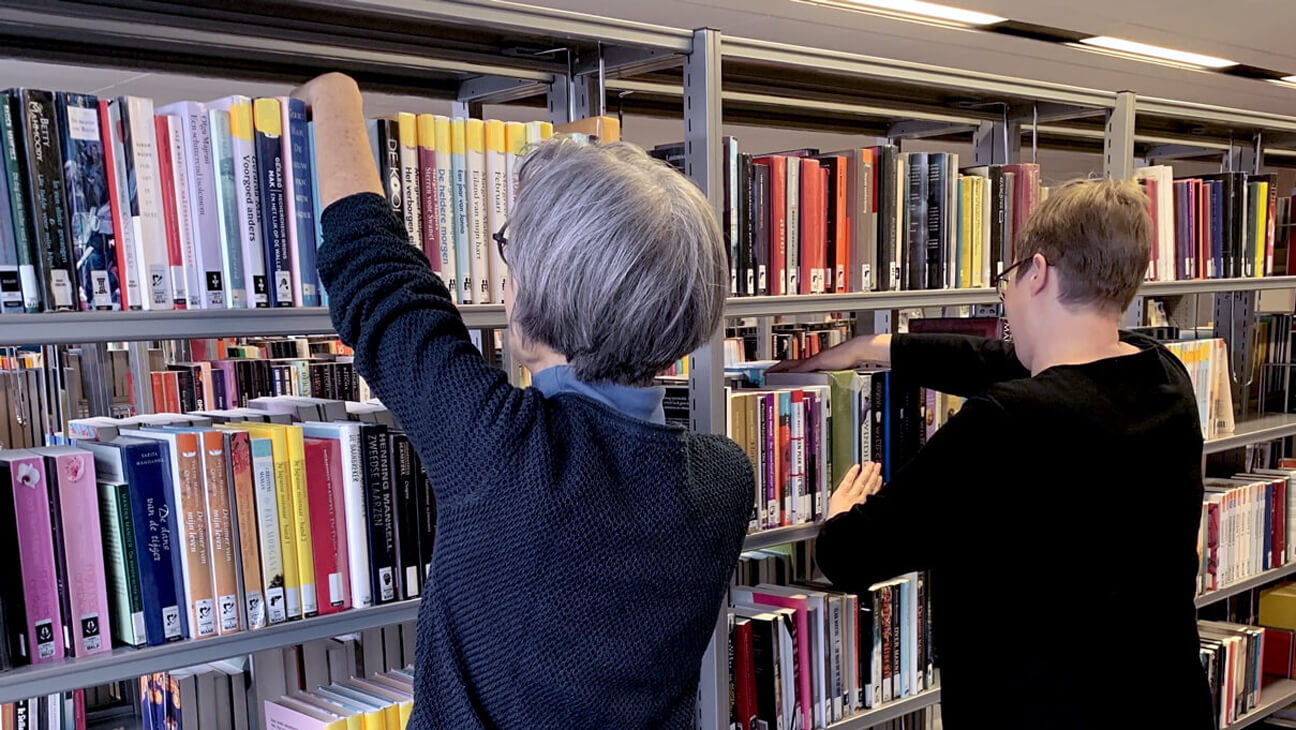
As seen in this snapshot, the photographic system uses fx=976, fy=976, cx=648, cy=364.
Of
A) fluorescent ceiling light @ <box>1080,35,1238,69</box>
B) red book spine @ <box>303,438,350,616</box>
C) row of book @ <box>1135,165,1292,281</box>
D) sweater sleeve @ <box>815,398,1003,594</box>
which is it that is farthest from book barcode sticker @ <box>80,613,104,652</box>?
fluorescent ceiling light @ <box>1080,35,1238,69</box>

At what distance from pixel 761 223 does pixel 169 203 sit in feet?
3.22

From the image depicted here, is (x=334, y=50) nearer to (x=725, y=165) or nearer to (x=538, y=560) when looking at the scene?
(x=725, y=165)

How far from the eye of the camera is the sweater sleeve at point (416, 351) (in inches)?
36.2

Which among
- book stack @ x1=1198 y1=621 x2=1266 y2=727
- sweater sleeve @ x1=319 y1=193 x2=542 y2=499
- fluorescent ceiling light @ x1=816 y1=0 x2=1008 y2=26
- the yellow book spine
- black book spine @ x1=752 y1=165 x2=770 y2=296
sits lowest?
book stack @ x1=1198 y1=621 x2=1266 y2=727

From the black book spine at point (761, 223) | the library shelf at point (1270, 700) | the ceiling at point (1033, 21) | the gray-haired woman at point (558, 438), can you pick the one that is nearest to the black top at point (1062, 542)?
the black book spine at point (761, 223)

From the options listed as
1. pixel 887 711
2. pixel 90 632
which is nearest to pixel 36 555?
pixel 90 632

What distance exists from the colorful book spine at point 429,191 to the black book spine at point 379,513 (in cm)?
25

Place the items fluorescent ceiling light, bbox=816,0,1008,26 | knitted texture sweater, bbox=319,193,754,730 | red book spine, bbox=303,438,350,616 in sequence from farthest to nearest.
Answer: fluorescent ceiling light, bbox=816,0,1008,26
red book spine, bbox=303,438,350,616
knitted texture sweater, bbox=319,193,754,730

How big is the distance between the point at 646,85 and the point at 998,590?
1.10 metres

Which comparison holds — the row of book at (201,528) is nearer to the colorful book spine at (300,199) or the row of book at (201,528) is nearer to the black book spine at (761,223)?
the colorful book spine at (300,199)

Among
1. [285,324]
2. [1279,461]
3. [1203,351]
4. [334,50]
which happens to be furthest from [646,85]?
[1279,461]

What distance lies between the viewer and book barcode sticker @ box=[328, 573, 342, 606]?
1306 mm

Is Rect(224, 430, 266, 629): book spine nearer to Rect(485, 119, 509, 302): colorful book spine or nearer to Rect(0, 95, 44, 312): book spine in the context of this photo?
Rect(0, 95, 44, 312): book spine

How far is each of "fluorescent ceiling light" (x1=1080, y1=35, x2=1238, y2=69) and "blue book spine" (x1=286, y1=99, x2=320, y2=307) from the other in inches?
212
